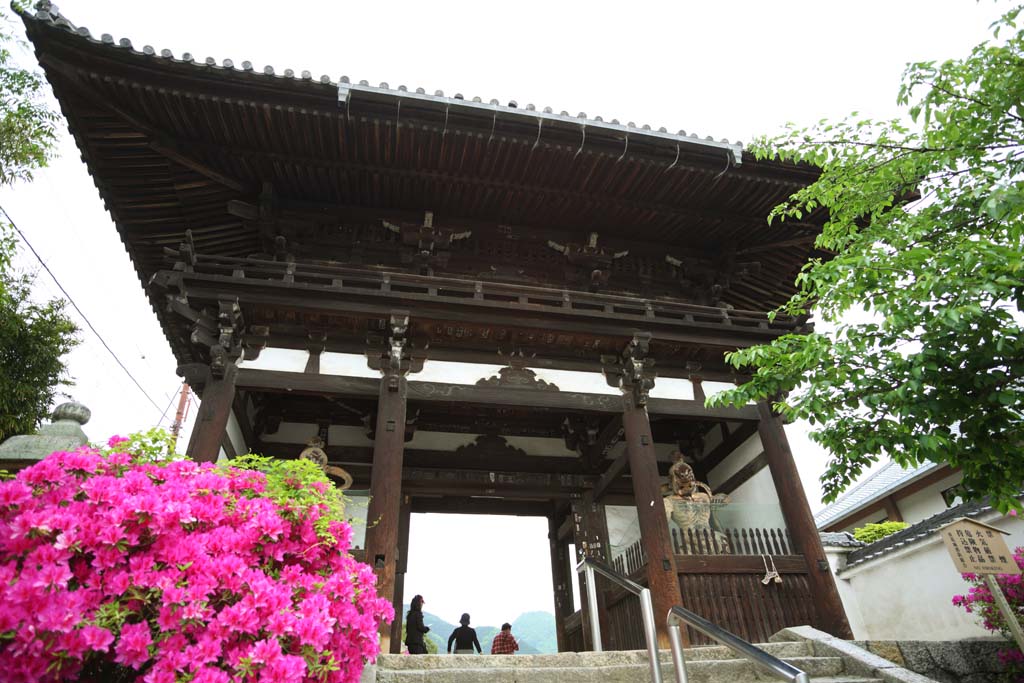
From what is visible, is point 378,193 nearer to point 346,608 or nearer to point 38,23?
point 38,23

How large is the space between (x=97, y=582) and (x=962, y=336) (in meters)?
5.86

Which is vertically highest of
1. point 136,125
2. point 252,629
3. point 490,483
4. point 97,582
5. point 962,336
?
point 136,125

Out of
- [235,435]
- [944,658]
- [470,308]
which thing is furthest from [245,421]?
[944,658]

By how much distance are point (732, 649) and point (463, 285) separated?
18.4ft

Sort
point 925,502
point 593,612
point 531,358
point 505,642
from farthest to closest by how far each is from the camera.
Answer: point 925,502
point 505,642
point 531,358
point 593,612

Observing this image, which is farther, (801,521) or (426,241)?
(426,241)

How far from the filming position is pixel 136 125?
6.89 metres

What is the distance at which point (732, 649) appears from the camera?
10.2 feet

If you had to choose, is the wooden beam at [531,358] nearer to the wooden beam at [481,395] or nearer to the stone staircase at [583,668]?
the wooden beam at [481,395]

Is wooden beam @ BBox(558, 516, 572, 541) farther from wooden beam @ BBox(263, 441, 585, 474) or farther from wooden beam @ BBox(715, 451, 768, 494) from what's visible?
wooden beam @ BBox(715, 451, 768, 494)

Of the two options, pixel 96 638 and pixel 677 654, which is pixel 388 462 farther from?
Answer: pixel 96 638

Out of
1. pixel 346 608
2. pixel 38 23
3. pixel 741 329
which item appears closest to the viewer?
pixel 346 608

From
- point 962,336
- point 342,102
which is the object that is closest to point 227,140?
point 342,102

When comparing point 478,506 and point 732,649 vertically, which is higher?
point 478,506
